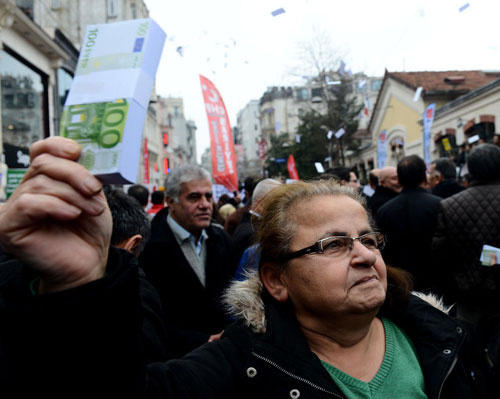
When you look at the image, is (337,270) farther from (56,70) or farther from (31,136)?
(56,70)

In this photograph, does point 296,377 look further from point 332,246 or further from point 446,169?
point 446,169

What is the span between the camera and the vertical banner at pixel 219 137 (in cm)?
834

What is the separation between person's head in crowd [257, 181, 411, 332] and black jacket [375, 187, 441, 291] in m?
2.63

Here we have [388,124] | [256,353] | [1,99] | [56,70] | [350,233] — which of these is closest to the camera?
[256,353]

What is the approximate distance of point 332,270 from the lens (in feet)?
5.56

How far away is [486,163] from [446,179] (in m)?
2.23

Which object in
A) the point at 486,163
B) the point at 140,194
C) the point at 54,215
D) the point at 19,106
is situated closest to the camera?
the point at 54,215

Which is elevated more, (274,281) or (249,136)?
(249,136)

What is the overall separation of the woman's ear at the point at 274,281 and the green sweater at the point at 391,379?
31cm

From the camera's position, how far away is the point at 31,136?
14.5 m

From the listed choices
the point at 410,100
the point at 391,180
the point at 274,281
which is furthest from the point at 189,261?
the point at 410,100

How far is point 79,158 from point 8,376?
0.52 m

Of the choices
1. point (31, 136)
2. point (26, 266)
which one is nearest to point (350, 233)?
point (26, 266)

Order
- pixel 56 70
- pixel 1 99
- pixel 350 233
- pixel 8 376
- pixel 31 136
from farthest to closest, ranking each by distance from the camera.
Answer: pixel 56 70 < pixel 31 136 < pixel 1 99 < pixel 350 233 < pixel 8 376
